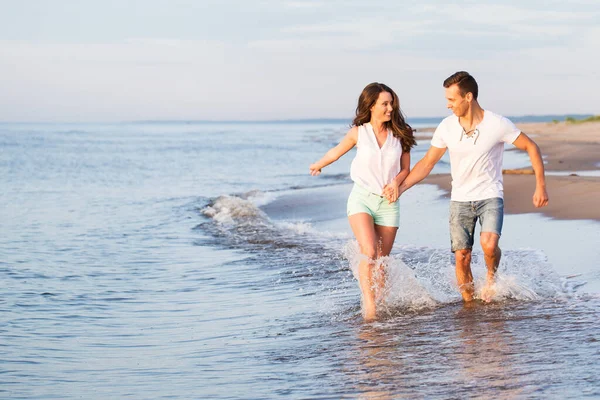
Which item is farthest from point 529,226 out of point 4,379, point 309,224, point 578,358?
point 4,379

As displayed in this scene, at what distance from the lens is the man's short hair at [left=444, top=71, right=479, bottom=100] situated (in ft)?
21.5

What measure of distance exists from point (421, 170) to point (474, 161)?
1.39 feet

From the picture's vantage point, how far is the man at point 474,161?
657 cm

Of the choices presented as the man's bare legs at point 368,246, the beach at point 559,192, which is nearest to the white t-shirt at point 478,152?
the man's bare legs at point 368,246

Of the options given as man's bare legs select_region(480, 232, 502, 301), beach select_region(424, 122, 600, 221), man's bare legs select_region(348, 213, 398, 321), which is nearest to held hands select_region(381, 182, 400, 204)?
man's bare legs select_region(348, 213, 398, 321)

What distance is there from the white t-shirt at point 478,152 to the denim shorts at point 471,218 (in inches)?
2.1

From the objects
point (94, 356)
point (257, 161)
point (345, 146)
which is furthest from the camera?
point (257, 161)

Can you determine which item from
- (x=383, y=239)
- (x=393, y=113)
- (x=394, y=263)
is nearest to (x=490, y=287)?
(x=394, y=263)

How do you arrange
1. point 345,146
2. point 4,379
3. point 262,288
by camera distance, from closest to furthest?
point 4,379 < point 345,146 < point 262,288

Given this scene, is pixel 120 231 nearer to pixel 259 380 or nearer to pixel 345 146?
pixel 345 146

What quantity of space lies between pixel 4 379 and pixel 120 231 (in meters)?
9.00

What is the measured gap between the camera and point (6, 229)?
580 inches

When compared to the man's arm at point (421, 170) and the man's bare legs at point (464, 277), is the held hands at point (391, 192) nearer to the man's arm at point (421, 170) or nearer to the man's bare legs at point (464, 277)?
the man's arm at point (421, 170)

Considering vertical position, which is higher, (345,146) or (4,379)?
(345,146)
